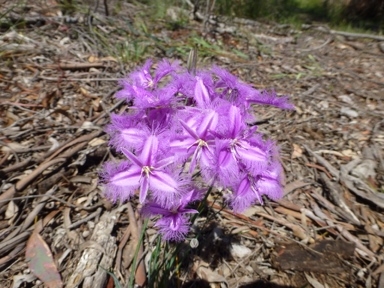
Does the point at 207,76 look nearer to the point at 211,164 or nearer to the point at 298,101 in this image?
the point at 211,164

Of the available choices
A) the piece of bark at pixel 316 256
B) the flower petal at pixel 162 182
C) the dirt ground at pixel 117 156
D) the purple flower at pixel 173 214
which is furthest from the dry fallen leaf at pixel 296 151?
the flower petal at pixel 162 182

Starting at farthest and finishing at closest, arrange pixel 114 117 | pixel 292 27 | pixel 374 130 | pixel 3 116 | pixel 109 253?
pixel 292 27 < pixel 374 130 < pixel 3 116 < pixel 109 253 < pixel 114 117

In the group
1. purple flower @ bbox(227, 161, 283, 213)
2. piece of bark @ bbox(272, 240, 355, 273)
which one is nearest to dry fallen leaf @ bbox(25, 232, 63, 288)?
purple flower @ bbox(227, 161, 283, 213)

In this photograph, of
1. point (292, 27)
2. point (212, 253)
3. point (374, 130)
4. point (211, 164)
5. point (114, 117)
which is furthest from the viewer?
point (292, 27)

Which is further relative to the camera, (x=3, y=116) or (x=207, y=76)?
(x=3, y=116)

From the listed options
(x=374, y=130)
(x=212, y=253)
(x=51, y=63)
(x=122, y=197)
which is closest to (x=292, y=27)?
(x=374, y=130)

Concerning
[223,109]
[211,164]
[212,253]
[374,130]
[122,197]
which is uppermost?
[223,109]

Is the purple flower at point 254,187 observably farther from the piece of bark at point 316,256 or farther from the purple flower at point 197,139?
the piece of bark at point 316,256

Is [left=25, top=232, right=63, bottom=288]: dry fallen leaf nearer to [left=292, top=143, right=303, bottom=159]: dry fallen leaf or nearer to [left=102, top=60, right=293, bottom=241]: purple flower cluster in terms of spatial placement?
[left=102, top=60, right=293, bottom=241]: purple flower cluster
